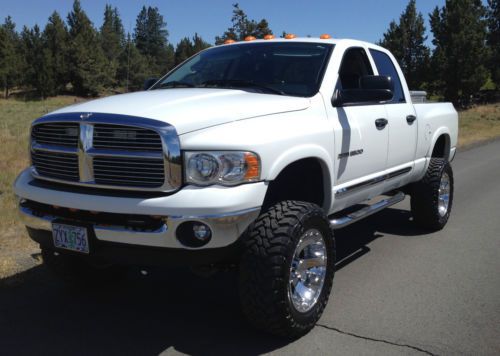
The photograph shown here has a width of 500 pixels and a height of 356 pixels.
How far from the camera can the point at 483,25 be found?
43844mm

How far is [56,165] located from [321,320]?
82.4 inches

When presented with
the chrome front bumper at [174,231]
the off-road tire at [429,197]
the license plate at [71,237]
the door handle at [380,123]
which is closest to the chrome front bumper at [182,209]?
the chrome front bumper at [174,231]

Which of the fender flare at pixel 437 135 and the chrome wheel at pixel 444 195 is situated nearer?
the fender flare at pixel 437 135

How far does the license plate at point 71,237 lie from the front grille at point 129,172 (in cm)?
32

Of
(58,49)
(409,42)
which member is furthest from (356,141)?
(58,49)

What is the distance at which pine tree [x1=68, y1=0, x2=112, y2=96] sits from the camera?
71.5 m

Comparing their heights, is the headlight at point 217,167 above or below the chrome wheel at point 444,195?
above

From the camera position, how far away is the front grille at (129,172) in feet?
10.0

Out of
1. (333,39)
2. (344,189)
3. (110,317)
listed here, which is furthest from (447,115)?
(110,317)

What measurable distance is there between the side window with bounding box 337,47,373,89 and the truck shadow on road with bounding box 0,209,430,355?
1.66m

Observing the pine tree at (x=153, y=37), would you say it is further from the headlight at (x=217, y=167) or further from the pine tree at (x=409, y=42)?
the headlight at (x=217, y=167)

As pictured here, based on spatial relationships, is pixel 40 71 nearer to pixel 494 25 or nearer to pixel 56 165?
pixel 494 25

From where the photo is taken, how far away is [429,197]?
5.82 metres

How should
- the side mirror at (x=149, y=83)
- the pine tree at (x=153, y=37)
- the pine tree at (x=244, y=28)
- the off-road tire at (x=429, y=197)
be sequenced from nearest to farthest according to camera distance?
the side mirror at (x=149, y=83), the off-road tire at (x=429, y=197), the pine tree at (x=244, y=28), the pine tree at (x=153, y=37)
